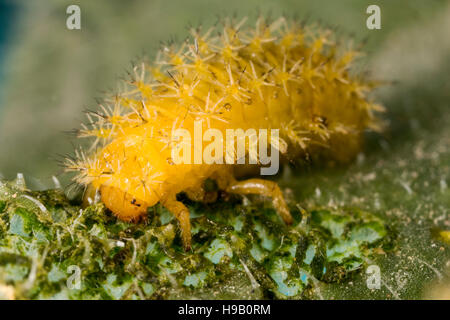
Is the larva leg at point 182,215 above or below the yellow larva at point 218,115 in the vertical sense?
below

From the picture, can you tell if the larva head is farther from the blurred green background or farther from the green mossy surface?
the blurred green background

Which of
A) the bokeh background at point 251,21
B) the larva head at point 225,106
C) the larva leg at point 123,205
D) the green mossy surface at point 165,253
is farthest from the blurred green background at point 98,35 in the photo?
the green mossy surface at point 165,253

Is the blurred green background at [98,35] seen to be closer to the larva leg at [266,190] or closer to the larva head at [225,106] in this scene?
the larva head at [225,106]

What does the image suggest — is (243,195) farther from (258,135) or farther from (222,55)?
(222,55)

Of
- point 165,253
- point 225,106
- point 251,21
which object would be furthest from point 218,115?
point 251,21

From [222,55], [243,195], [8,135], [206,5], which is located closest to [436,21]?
[206,5]
